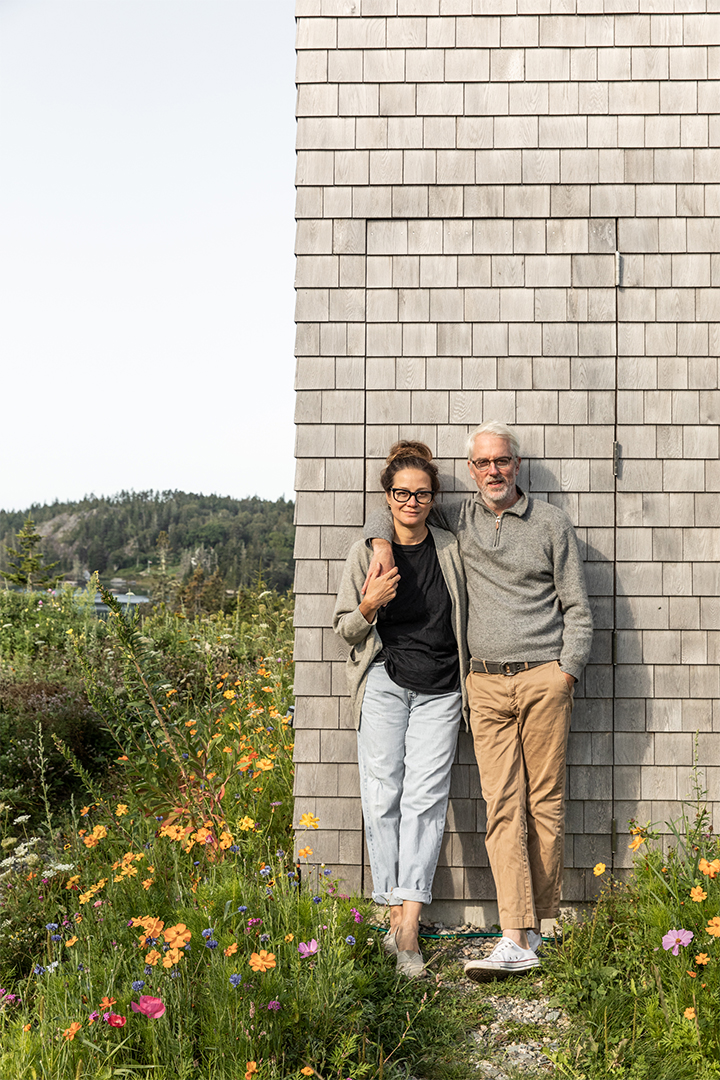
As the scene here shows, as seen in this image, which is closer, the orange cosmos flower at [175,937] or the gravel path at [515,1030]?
the orange cosmos flower at [175,937]

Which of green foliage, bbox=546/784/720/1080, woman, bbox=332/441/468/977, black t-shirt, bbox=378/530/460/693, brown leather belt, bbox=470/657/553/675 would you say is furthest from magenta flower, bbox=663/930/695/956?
black t-shirt, bbox=378/530/460/693

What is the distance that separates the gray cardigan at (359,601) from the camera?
3.16 metres

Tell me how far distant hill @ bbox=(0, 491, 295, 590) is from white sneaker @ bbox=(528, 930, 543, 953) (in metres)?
14.3

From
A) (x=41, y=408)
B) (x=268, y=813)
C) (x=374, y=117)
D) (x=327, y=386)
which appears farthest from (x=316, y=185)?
(x=41, y=408)

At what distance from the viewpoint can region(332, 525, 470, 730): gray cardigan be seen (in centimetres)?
316

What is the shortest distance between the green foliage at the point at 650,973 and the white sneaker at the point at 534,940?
73mm

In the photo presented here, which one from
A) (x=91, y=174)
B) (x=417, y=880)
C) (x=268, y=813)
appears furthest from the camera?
(x=91, y=174)

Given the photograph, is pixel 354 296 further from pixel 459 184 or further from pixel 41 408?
pixel 41 408

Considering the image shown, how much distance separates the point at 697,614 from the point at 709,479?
600 millimetres

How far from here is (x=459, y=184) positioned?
3.47 metres

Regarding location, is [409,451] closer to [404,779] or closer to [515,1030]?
[404,779]

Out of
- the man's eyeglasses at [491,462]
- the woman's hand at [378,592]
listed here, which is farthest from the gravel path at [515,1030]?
the man's eyeglasses at [491,462]

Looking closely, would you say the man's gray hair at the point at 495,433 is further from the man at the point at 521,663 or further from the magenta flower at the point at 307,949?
the magenta flower at the point at 307,949

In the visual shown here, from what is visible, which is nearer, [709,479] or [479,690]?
[479,690]
